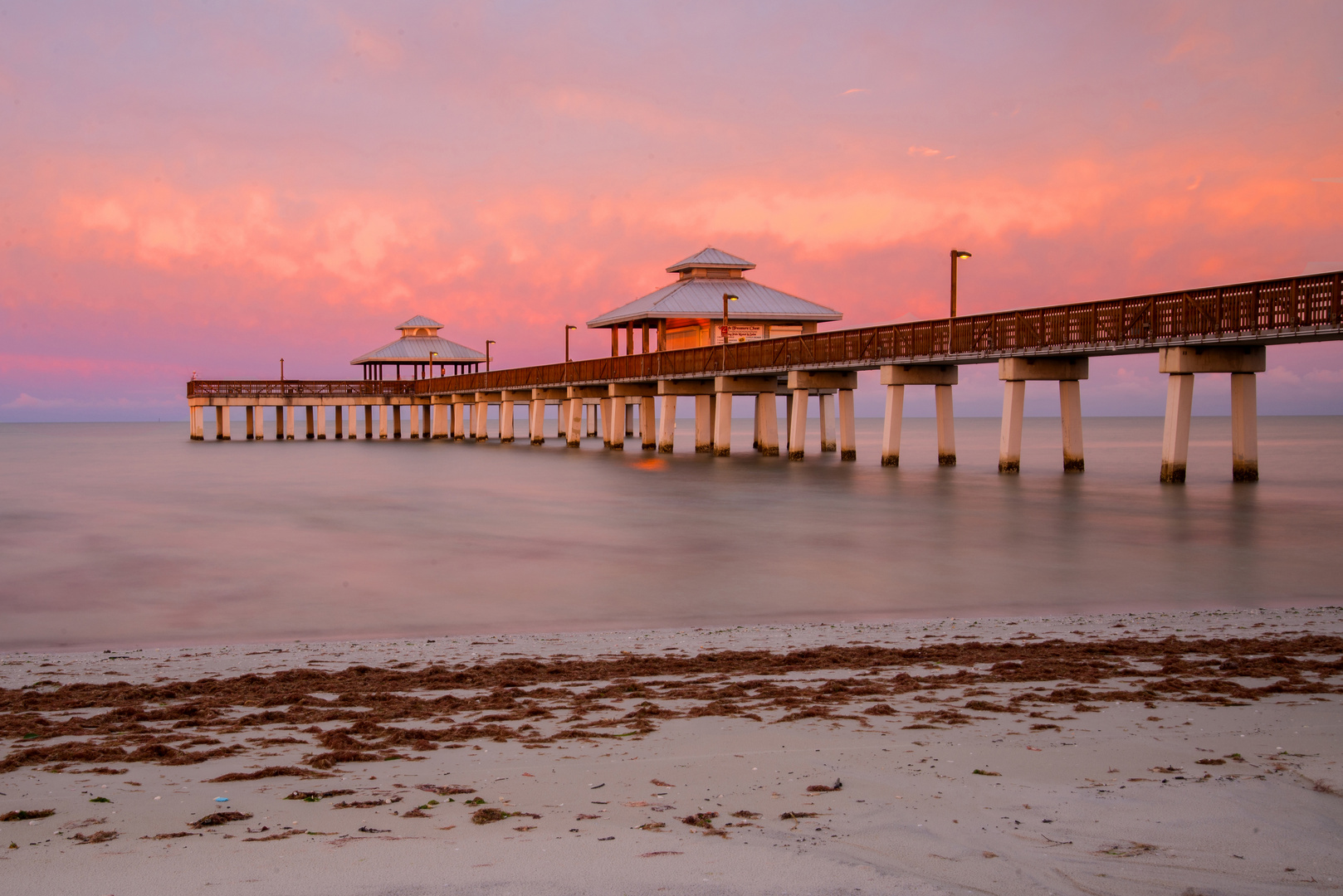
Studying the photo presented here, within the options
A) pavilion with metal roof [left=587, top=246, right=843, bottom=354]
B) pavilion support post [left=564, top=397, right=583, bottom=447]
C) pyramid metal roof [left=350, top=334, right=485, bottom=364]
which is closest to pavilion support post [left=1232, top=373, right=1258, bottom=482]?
pavilion with metal roof [left=587, top=246, right=843, bottom=354]

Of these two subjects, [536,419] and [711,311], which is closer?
[711,311]

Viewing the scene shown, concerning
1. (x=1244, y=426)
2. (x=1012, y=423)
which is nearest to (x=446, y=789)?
(x=1244, y=426)

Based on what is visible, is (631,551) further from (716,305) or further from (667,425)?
(716,305)

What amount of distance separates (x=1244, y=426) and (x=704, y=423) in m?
31.2

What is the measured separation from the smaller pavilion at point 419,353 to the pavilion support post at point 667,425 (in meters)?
35.3

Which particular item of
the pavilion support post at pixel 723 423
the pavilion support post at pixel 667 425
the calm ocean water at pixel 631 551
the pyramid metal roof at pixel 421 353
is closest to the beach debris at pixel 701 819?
the calm ocean water at pixel 631 551

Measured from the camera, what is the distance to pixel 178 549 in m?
20.9

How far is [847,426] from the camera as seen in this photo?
→ 4672cm

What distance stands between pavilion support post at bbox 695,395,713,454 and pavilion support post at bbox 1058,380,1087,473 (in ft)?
75.1

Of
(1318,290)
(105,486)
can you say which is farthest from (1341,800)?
(105,486)

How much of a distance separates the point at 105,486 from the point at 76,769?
38.1 m

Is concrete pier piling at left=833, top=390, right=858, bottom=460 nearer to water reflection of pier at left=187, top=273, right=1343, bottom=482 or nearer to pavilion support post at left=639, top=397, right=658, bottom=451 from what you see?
water reflection of pier at left=187, top=273, right=1343, bottom=482

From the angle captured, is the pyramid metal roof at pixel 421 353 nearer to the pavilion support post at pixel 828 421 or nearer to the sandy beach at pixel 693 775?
the pavilion support post at pixel 828 421

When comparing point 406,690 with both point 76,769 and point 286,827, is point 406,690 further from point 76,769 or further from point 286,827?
point 286,827
